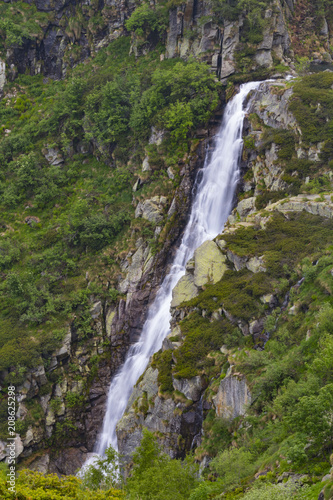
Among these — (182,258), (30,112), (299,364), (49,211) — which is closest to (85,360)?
(182,258)

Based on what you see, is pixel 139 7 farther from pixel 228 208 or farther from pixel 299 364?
pixel 299 364

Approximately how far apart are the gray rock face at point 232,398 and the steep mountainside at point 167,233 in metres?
0.08

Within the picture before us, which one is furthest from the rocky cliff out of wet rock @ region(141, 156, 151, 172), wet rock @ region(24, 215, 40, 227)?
wet rock @ region(24, 215, 40, 227)

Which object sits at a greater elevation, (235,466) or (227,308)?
(227,308)

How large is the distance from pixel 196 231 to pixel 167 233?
329 cm

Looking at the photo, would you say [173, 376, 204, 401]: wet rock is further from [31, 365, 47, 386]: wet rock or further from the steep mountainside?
[31, 365, 47, 386]: wet rock

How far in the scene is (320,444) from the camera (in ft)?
43.2

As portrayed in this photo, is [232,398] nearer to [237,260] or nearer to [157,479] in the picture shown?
[157,479]

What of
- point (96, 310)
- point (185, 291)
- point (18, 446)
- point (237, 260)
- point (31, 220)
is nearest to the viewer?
point (237, 260)

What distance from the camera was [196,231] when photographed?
123ft

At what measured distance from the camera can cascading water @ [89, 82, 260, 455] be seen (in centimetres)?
3362

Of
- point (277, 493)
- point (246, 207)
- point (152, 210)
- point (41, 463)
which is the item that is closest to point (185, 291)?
point (246, 207)

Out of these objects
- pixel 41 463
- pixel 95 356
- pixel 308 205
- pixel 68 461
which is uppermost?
pixel 308 205

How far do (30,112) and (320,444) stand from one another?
5638cm
